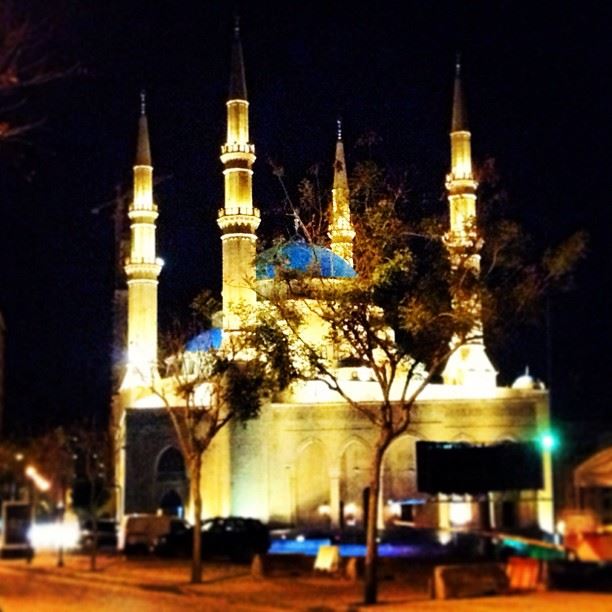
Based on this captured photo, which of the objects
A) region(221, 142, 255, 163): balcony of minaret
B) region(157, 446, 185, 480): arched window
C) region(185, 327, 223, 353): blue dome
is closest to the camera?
region(185, 327, 223, 353): blue dome

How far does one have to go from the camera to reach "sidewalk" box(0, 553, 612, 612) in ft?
64.1

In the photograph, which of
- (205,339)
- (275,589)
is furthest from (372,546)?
(205,339)

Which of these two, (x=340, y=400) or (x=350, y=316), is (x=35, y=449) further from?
(x=350, y=316)

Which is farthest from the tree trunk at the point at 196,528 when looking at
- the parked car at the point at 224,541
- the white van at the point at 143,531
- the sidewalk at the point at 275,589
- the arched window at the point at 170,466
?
the arched window at the point at 170,466

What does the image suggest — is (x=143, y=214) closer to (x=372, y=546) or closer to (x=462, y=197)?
(x=462, y=197)

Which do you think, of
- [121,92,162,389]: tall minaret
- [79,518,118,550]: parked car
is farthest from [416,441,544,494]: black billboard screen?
[121,92,162,389]: tall minaret

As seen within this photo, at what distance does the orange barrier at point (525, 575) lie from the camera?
70.6ft

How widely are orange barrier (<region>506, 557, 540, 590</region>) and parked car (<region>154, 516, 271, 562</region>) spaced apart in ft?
45.7

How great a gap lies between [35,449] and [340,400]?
60.6 ft

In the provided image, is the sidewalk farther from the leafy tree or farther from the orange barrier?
the leafy tree

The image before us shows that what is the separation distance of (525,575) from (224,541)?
16.5 metres

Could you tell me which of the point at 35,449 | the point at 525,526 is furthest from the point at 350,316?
the point at 35,449

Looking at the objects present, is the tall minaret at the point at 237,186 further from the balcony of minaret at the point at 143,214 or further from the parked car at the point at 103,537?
the parked car at the point at 103,537

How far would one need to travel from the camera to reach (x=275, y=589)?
2400 cm
